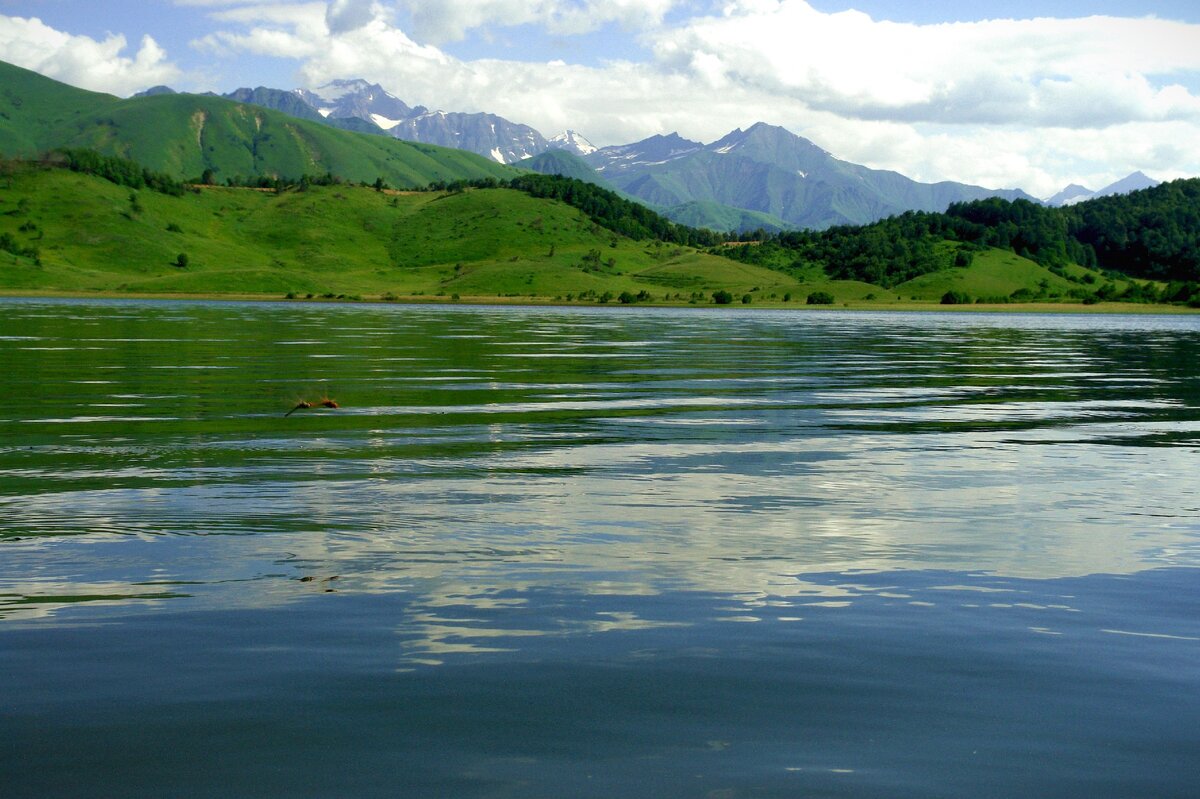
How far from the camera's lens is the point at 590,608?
13.3 meters

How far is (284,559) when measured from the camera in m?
15.6

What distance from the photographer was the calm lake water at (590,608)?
9016 millimetres

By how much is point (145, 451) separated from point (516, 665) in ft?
55.9

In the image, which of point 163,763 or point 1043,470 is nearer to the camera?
point 163,763

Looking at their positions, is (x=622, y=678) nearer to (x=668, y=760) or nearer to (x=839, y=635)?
(x=668, y=760)

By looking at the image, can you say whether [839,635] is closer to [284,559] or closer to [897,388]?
[284,559]

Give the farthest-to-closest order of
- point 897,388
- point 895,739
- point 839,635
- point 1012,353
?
point 1012,353 → point 897,388 → point 839,635 → point 895,739

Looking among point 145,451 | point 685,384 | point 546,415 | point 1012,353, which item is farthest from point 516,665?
point 1012,353

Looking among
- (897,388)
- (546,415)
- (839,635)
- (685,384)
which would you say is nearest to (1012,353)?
(897,388)

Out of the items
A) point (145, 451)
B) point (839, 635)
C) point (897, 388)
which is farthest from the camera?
point (897, 388)

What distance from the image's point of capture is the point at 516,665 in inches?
441

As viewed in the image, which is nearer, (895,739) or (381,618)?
(895,739)

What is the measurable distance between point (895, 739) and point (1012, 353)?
72.8 m

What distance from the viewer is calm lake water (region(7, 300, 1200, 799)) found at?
9016mm
